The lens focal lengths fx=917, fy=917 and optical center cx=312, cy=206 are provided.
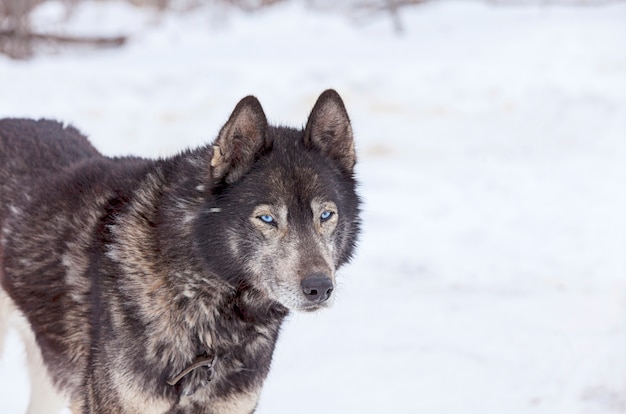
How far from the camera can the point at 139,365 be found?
123 inches

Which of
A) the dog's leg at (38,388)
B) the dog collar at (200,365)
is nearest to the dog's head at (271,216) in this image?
the dog collar at (200,365)

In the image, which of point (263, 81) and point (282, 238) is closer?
point (282, 238)

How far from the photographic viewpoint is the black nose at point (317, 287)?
2943 millimetres

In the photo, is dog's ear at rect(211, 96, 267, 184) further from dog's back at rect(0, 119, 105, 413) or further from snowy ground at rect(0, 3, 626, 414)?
snowy ground at rect(0, 3, 626, 414)

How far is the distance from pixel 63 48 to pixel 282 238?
357 inches

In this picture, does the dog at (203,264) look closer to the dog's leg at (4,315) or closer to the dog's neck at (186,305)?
the dog's neck at (186,305)

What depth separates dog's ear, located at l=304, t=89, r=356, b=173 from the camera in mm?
3326

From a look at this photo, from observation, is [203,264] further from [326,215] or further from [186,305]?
[326,215]

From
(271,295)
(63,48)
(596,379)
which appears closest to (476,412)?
(596,379)

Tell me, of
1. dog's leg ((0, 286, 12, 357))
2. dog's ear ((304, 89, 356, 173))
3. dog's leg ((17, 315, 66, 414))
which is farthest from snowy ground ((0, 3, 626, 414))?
dog's ear ((304, 89, 356, 173))

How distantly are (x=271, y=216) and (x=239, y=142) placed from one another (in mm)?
293

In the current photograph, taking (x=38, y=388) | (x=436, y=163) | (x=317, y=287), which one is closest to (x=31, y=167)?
(x=38, y=388)

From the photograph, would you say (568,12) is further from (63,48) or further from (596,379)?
(596,379)

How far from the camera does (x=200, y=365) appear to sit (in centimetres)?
316
